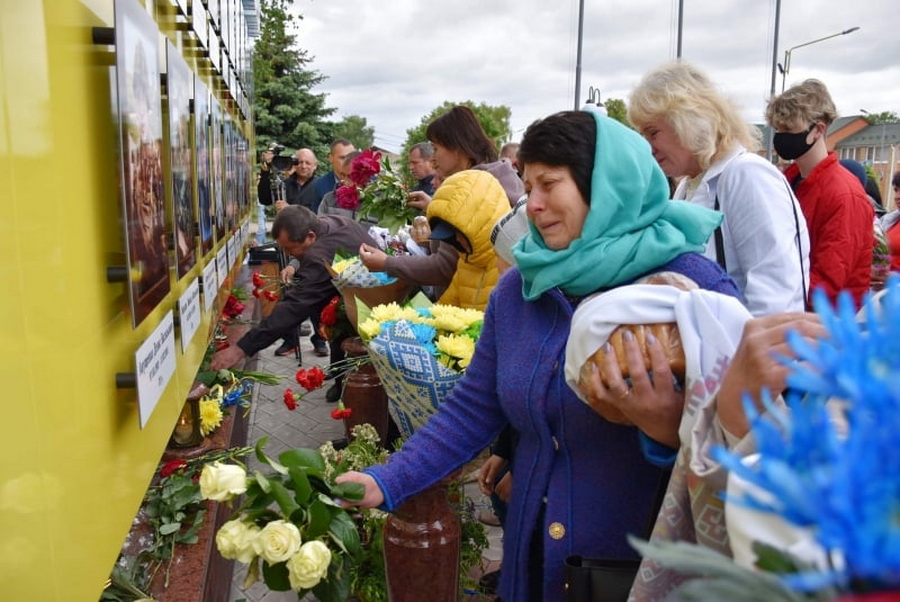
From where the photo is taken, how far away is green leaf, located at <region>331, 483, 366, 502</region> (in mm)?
1728

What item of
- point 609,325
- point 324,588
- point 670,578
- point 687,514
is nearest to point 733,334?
point 609,325

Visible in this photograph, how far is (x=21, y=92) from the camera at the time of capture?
1369 mm

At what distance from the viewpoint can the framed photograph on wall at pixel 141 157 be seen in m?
1.95

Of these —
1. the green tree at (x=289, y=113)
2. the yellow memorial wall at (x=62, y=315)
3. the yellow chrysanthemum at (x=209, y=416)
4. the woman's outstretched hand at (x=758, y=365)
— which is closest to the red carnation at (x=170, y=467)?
the yellow chrysanthemum at (x=209, y=416)

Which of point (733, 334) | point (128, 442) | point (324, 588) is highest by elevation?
point (733, 334)

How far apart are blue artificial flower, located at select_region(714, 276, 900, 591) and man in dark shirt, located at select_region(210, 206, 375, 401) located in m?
4.20

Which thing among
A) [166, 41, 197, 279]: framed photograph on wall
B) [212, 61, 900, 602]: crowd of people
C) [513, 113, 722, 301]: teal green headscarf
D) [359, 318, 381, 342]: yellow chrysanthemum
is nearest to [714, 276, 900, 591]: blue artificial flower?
[212, 61, 900, 602]: crowd of people

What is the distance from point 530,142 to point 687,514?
36.1 inches

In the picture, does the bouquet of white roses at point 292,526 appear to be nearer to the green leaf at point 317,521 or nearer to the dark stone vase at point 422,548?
the green leaf at point 317,521

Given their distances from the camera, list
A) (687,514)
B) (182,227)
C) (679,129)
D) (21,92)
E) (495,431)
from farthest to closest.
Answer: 1. (182,227)
2. (679,129)
3. (495,431)
4. (21,92)
5. (687,514)

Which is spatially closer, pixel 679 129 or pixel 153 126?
pixel 153 126

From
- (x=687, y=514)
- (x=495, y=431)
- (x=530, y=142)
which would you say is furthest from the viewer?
(x=495, y=431)

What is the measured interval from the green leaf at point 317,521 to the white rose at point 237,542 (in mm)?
108

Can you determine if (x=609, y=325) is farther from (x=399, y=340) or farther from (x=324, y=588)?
(x=399, y=340)
